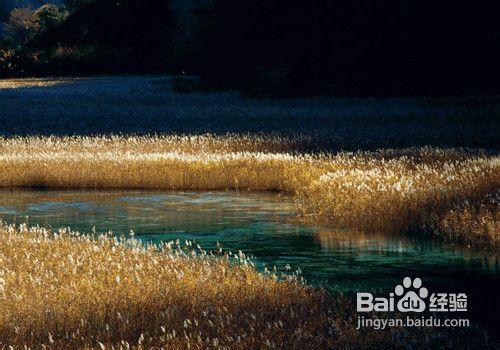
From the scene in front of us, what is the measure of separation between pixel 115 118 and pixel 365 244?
2260 cm

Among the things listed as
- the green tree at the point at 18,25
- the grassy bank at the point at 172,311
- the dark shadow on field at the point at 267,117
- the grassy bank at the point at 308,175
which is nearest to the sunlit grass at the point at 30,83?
the dark shadow on field at the point at 267,117

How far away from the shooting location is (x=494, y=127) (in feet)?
94.0

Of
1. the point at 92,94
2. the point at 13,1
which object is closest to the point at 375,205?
the point at 92,94

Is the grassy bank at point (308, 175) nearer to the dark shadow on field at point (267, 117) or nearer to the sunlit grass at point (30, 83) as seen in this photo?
the dark shadow on field at point (267, 117)

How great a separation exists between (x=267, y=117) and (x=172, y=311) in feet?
83.3

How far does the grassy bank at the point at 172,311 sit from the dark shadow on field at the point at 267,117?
15.4 meters

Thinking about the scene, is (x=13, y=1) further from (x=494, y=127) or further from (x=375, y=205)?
(x=375, y=205)

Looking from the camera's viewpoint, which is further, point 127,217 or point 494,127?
point 494,127

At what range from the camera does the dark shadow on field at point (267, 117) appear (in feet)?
89.4

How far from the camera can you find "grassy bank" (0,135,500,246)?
49.1ft

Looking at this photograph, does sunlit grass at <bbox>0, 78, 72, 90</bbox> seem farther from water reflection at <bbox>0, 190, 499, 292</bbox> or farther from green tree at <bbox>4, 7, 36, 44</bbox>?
green tree at <bbox>4, 7, 36, 44</bbox>

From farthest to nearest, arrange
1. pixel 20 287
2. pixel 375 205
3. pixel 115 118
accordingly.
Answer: pixel 115 118 < pixel 375 205 < pixel 20 287

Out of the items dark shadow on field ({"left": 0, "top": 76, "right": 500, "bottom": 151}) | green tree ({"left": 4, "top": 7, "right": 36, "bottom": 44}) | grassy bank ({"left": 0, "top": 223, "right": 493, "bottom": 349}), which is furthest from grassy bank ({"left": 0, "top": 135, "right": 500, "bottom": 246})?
green tree ({"left": 4, "top": 7, "right": 36, "bottom": 44})

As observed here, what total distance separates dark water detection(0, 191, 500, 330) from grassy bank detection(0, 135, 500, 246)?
21.1 inches
